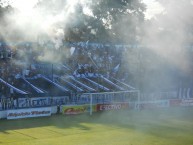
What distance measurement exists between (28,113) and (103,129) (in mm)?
4751

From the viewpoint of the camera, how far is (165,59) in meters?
31.5

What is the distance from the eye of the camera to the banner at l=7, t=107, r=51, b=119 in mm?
21078

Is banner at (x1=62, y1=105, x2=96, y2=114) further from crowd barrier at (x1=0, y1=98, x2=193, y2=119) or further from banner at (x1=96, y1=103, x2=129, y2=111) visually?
banner at (x1=96, y1=103, x2=129, y2=111)

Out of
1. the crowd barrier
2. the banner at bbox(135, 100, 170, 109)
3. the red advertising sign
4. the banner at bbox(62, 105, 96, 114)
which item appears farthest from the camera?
the red advertising sign

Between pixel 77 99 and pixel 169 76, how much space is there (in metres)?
9.96

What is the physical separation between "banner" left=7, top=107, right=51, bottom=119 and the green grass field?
428 millimetres

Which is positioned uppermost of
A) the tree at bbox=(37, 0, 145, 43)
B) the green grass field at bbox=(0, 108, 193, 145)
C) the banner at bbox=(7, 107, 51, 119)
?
the tree at bbox=(37, 0, 145, 43)

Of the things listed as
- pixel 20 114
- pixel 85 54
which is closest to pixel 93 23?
pixel 85 54

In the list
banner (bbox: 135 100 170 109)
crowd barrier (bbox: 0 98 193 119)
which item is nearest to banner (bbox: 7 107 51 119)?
crowd barrier (bbox: 0 98 193 119)

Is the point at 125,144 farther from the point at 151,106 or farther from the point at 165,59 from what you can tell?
the point at 165,59

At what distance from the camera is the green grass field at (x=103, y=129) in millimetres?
16250

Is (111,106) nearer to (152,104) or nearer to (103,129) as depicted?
(152,104)

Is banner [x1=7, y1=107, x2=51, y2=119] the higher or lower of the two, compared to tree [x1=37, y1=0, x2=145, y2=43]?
lower

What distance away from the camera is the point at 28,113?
2164 centimetres
